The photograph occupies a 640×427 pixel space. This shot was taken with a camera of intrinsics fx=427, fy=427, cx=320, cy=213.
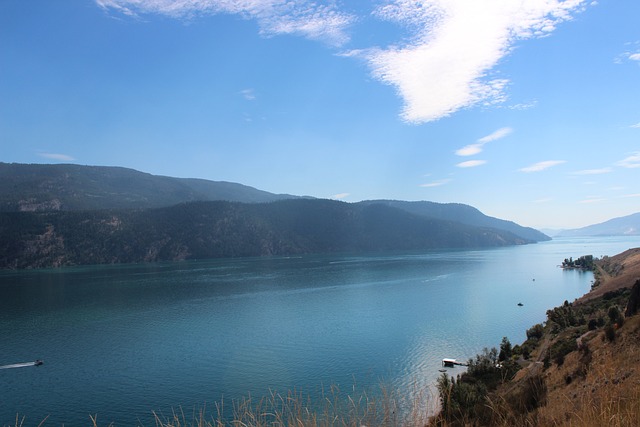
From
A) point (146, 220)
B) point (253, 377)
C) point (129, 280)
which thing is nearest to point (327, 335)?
point (253, 377)

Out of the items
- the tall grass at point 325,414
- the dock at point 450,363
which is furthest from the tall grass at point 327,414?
the dock at point 450,363

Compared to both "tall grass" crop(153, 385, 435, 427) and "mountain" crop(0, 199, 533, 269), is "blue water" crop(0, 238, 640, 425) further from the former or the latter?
"mountain" crop(0, 199, 533, 269)

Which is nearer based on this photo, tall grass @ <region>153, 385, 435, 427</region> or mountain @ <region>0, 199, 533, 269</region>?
tall grass @ <region>153, 385, 435, 427</region>

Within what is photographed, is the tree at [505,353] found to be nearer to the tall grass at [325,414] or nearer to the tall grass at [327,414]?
the tall grass at [325,414]

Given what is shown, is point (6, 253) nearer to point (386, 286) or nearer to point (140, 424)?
point (386, 286)

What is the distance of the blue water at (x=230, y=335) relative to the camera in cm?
2775

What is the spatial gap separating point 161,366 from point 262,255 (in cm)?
14799

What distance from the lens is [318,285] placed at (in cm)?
8344

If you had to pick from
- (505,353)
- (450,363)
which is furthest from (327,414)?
(505,353)

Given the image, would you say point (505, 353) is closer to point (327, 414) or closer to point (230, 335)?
point (230, 335)

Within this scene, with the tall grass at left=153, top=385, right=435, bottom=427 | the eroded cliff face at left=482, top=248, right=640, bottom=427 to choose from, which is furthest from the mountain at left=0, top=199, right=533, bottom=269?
the tall grass at left=153, top=385, right=435, bottom=427

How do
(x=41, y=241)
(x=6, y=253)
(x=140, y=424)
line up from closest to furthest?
(x=140, y=424) → (x=6, y=253) → (x=41, y=241)

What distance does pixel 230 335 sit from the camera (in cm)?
4456

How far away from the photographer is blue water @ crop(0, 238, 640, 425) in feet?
91.0
